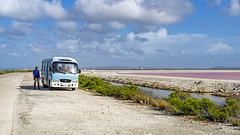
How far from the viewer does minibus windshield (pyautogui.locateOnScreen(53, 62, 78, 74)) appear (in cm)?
2123

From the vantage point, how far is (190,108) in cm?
1139

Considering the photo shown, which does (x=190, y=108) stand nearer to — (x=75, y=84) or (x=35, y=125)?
(x=35, y=125)

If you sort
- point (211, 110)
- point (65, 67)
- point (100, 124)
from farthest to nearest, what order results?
point (65, 67) → point (211, 110) → point (100, 124)

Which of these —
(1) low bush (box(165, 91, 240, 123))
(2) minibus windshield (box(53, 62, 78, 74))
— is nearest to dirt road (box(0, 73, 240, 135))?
(1) low bush (box(165, 91, 240, 123))

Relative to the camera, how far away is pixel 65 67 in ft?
70.8

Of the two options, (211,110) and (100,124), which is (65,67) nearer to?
(100,124)

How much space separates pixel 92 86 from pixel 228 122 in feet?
55.8

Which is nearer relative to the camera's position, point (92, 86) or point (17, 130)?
point (17, 130)

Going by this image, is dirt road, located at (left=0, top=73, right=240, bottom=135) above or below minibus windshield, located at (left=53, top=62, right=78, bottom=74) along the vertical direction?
below

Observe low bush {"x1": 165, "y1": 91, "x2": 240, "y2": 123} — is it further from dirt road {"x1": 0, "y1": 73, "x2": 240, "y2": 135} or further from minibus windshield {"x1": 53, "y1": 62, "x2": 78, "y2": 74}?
minibus windshield {"x1": 53, "y1": 62, "x2": 78, "y2": 74}

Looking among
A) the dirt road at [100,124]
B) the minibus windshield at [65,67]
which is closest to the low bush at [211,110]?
the dirt road at [100,124]

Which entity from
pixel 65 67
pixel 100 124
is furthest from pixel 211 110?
pixel 65 67

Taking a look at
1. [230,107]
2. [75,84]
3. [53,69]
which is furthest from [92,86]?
[230,107]

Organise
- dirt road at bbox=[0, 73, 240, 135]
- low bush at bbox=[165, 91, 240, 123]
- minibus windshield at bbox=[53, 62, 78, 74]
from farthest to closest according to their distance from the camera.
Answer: minibus windshield at bbox=[53, 62, 78, 74], low bush at bbox=[165, 91, 240, 123], dirt road at bbox=[0, 73, 240, 135]
